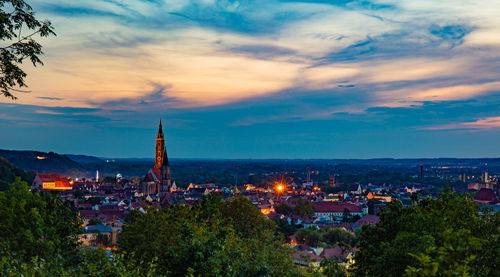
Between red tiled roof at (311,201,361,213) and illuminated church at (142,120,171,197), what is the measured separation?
1604 inches

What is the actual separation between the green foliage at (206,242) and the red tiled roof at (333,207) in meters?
80.8

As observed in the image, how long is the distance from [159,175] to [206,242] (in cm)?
11926

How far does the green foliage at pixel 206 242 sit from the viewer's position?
1228 cm

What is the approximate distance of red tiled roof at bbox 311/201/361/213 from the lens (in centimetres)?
10728

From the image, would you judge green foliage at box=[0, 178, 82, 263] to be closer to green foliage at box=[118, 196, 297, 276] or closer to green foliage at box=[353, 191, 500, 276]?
green foliage at box=[118, 196, 297, 276]

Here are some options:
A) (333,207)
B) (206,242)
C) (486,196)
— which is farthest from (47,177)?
(206,242)

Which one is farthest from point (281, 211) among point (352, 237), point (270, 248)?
point (270, 248)

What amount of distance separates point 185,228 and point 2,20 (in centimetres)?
853

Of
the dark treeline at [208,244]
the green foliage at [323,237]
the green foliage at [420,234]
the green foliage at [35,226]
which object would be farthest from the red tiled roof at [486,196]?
the green foliage at [35,226]

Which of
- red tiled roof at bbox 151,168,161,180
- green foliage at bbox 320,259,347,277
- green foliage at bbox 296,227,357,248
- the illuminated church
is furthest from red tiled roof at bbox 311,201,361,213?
green foliage at bbox 320,259,347,277

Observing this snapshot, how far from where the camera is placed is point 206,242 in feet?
41.9

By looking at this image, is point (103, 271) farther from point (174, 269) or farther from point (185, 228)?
point (185, 228)

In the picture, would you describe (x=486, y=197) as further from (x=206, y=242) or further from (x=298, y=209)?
(x=206, y=242)

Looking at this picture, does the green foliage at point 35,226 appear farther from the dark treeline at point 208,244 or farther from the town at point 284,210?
the town at point 284,210
